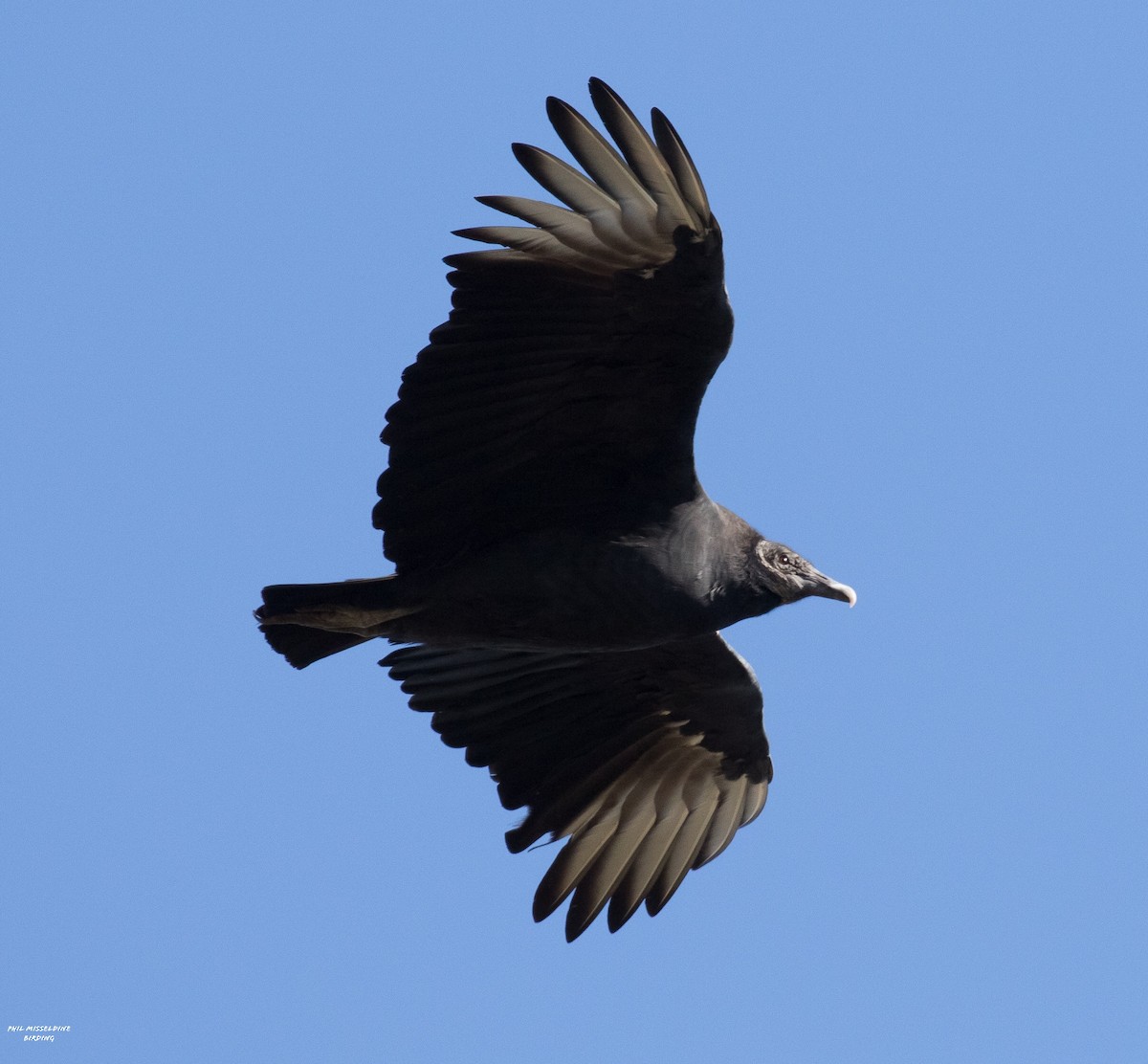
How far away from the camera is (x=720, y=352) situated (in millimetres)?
6523

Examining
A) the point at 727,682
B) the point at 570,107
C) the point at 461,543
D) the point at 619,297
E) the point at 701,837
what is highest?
the point at 570,107

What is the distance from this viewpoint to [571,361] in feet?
22.0

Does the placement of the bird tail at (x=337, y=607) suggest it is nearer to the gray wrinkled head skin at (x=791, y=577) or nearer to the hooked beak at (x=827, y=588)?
the gray wrinkled head skin at (x=791, y=577)

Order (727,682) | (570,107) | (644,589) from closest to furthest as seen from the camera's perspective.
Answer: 1. (570,107)
2. (644,589)
3. (727,682)

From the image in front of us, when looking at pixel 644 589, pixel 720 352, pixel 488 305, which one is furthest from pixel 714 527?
pixel 488 305

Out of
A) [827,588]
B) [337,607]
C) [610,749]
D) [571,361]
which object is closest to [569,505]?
[571,361]

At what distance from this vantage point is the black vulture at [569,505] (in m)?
6.49

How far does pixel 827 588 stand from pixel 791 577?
0.23 metres

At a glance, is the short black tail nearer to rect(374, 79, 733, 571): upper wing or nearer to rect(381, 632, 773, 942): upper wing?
rect(374, 79, 733, 571): upper wing

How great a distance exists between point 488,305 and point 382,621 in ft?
4.44

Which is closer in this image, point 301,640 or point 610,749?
point 301,640

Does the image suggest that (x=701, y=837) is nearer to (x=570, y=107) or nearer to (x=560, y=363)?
(x=560, y=363)

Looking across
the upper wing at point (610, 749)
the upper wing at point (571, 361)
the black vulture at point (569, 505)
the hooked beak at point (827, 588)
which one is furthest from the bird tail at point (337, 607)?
the hooked beak at point (827, 588)

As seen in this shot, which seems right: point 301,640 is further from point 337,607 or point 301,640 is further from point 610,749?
point 610,749
